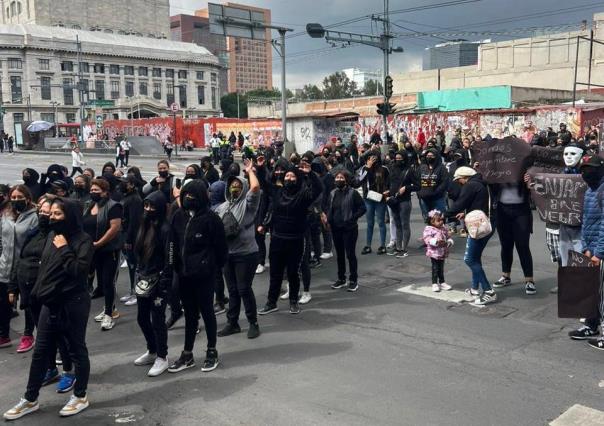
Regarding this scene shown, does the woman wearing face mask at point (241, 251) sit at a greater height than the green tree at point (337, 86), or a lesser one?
lesser

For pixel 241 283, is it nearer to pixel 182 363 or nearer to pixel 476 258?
pixel 182 363

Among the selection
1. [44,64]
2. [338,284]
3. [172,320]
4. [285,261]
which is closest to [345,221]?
[338,284]

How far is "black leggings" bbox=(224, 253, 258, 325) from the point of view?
20.5ft

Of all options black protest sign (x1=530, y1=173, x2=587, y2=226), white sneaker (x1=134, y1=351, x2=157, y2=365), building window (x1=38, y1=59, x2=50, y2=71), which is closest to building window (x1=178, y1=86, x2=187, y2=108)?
building window (x1=38, y1=59, x2=50, y2=71)

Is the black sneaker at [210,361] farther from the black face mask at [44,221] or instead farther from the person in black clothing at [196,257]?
the black face mask at [44,221]

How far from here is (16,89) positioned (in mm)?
93375

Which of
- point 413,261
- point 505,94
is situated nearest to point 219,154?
point 505,94

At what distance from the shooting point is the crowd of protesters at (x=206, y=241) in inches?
185

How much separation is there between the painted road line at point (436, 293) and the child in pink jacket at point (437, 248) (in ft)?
0.34

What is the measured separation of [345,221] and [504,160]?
223 centimetres

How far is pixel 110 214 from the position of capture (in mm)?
6789

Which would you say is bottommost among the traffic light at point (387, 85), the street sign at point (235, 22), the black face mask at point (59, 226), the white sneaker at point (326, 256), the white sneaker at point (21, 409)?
the white sneaker at point (21, 409)

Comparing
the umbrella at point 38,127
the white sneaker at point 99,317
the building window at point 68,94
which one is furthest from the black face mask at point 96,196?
the building window at point 68,94

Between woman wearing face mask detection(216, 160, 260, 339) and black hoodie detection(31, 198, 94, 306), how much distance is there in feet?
6.05
